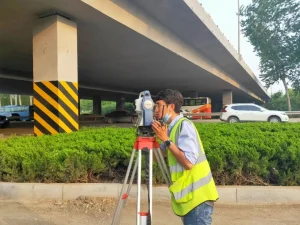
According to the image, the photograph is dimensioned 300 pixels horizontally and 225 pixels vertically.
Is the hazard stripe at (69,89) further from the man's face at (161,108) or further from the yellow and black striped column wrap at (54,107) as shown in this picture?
the man's face at (161,108)

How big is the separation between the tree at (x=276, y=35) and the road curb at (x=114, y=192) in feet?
103

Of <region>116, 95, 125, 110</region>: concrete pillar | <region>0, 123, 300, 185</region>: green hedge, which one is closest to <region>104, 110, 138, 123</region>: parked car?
<region>116, 95, 125, 110</region>: concrete pillar

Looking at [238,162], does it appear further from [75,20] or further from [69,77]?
[75,20]

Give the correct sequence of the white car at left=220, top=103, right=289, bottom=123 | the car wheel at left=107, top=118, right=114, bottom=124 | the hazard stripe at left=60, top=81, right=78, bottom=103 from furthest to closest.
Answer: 1. the car wheel at left=107, top=118, right=114, bottom=124
2. the white car at left=220, top=103, right=289, bottom=123
3. the hazard stripe at left=60, top=81, right=78, bottom=103

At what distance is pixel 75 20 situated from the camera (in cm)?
920

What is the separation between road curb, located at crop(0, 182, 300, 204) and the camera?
452 centimetres

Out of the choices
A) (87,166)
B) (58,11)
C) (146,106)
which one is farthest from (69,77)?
(146,106)

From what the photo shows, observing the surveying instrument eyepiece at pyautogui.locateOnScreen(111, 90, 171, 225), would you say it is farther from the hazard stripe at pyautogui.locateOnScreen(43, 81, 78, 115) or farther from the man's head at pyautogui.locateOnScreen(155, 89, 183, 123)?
the hazard stripe at pyautogui.locateOnScreen(43, 81, 78, 115)

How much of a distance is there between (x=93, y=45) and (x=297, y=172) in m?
9.85

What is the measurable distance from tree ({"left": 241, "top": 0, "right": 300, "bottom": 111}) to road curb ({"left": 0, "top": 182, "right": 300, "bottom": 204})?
1230 inches

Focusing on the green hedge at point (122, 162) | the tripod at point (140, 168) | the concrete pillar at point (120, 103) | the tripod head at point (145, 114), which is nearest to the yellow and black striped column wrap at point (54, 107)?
the green hedge at point (122, 162)

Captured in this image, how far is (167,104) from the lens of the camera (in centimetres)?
222

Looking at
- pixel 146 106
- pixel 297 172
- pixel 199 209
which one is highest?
pixel 146 106

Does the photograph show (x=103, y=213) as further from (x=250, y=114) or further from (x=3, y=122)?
(x=3, y=122)
